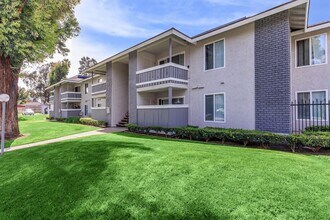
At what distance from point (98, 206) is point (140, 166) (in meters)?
1.56

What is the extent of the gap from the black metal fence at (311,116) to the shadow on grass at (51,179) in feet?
30.9

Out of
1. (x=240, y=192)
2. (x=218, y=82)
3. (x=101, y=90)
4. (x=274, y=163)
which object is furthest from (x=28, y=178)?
(x=101, y=90)

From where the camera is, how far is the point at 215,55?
12.3 metres

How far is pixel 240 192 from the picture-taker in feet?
11.6

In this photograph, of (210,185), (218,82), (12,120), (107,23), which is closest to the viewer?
(210,185)

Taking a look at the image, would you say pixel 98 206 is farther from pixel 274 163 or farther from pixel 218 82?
pixel 218 82

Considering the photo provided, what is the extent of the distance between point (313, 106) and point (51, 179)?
1316 cm

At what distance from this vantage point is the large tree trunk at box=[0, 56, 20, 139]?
13.1 m

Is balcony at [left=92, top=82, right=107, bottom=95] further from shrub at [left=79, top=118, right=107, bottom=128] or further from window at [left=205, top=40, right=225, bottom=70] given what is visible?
window at [left=205, top=40, right=225, bottom=70]

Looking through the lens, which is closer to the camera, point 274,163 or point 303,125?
point 274,163

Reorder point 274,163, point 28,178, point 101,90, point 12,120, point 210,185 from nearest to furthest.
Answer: point 210,185
point 274,163
point 28,178
point 12,120
point 101,90

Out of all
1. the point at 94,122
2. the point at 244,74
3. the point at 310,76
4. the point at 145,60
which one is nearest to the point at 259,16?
the point at 244,74

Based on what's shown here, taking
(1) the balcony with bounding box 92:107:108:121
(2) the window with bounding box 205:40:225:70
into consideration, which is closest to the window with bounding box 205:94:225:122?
(2) the window with bounding box 205:40:225:70

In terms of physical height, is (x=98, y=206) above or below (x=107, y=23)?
below
